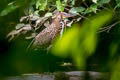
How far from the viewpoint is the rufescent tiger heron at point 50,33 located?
1.61 metres

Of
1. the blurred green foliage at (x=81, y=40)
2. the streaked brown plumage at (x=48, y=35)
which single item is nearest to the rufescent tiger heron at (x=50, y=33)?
the streaked brown plumage at (x=48, y=35)

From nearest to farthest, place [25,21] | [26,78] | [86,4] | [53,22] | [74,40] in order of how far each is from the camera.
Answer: [74,40] → [26,78] → [86,4] → [53,22] → [25,21]

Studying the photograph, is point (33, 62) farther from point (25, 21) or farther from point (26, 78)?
point (25, 21)

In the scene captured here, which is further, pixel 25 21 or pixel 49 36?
pixel 25 21

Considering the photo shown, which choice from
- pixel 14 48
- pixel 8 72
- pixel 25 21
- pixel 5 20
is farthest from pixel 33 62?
pixel 25 21

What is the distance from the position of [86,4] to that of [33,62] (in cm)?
78

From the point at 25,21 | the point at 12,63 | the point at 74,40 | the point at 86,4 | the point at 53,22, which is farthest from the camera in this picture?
the point at 25,21

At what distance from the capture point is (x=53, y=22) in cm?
171

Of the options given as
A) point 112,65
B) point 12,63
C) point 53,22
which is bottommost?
point 53,22

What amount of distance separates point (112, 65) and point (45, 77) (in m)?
0.72

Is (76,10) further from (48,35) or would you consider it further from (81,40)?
(81,40)

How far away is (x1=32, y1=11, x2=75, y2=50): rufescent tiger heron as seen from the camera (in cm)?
161

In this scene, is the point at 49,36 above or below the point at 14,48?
below

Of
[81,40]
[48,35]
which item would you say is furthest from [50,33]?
[81,40]
